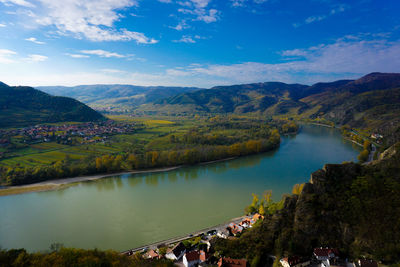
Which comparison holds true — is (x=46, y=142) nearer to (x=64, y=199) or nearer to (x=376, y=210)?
(x=64, y=199)

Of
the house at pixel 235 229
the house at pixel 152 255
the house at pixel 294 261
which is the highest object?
the house at pixel 294 261

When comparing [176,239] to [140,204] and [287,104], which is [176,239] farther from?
[287,104]

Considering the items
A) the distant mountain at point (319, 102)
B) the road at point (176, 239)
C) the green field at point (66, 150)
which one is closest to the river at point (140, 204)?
the road at point (176, 239)

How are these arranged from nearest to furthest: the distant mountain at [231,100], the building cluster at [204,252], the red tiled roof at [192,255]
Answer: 1. the building cluster at [204,252]
2. the red tiled roof at [192,255]
3. the distant mountain at [231,100]

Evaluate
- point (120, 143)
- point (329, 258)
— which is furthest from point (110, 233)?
point (120, 143)

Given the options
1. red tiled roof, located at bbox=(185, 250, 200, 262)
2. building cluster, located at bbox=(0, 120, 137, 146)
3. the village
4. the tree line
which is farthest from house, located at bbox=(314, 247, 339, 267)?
building cluster, located at bbox=(0, 120, 137, 146)

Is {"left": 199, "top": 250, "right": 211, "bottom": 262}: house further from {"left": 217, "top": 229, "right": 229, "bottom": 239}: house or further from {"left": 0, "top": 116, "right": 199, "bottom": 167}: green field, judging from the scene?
{"left": 0, "top": 116, "right": 199, "bottom": 167}: green field

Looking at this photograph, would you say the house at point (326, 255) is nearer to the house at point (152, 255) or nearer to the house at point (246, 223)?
the house at point (246, 223)
